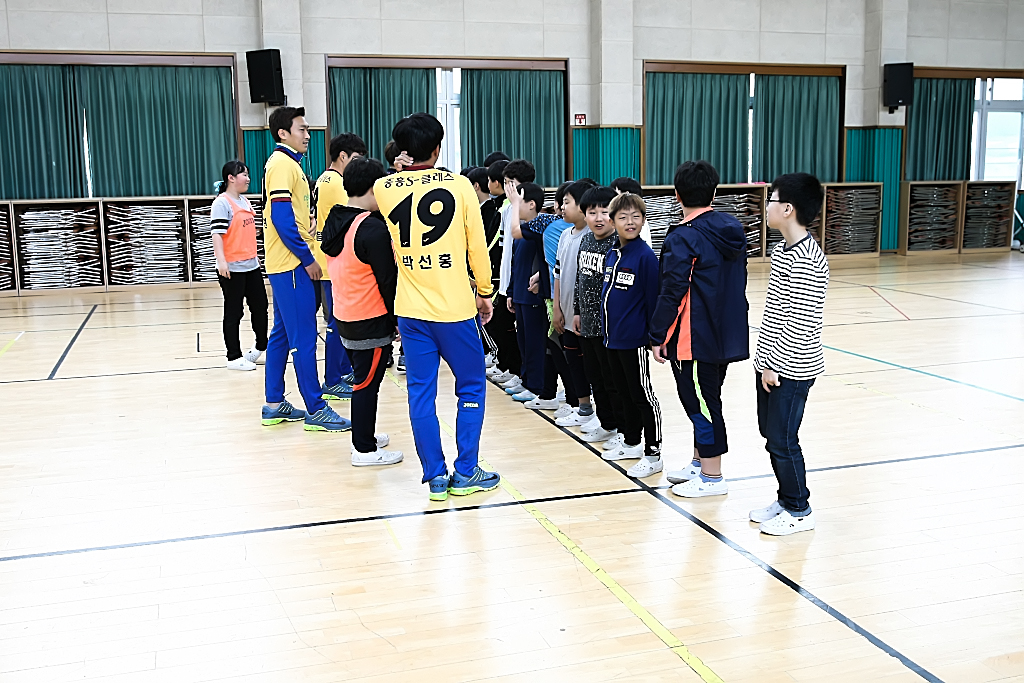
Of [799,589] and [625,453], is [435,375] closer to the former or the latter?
[625,453]

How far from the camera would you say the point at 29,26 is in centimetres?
1113

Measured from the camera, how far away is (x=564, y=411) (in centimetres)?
523

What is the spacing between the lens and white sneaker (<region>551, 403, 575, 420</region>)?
5.21 m

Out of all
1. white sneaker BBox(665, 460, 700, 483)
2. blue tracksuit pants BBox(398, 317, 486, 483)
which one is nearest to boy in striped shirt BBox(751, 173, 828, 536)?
white sneaker BBox(665, 460, 700, 483)

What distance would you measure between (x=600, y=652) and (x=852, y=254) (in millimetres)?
12423

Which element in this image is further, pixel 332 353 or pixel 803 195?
pixel 332 353

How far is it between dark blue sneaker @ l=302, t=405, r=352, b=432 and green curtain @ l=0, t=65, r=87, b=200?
821cm

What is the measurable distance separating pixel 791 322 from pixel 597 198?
4.21 ft

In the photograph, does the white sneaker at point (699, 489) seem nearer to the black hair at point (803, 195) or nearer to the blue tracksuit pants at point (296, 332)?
the black hair at point (803, 195)

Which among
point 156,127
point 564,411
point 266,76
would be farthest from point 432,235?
point 156,127

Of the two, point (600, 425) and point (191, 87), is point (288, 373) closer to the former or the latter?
point (600, 425)

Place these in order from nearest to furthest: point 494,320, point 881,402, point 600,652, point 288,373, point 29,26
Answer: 1. point 600,652
2. point 881,402
3. point 494,320
4. point 288,373
5. point 29,26

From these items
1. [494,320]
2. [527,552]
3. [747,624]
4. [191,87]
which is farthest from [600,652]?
[191,87]

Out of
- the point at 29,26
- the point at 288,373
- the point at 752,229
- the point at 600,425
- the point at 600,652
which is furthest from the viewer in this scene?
the point at 752,229
